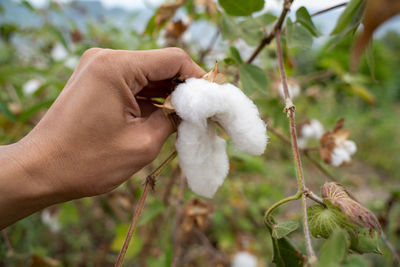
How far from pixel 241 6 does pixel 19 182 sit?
57 cm

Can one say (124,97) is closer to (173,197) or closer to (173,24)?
(173,24)

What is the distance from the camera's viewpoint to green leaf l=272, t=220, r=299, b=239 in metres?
0.44

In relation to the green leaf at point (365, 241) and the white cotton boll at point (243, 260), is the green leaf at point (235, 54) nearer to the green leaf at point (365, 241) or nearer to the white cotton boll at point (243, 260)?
the green leaf at point (365, 241)

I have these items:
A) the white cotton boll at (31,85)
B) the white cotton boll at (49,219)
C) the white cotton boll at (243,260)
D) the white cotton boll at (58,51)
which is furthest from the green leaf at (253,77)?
the white cotton boll at (58,51)

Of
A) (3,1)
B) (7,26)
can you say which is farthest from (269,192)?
(3,1)

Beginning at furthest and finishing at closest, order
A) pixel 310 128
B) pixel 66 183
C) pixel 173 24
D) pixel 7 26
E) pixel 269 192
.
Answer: pixel 269 192
pixel 7 26
pixel 310 128
pixel 173 24
pixel 66 183

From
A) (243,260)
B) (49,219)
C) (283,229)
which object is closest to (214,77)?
(283,229)

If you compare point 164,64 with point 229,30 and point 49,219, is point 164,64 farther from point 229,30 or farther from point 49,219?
point 49,219

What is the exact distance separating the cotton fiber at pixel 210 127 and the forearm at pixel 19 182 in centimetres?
26

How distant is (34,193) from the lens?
0.50 metres

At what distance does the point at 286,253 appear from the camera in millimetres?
466

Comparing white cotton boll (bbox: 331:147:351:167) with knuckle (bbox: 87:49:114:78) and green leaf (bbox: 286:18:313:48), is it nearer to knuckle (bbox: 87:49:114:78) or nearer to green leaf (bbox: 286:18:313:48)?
green leaf (bbox: 286:18:313:48)

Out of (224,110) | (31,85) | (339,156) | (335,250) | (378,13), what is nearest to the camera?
(378,13)

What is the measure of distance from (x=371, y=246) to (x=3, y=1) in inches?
89.4
